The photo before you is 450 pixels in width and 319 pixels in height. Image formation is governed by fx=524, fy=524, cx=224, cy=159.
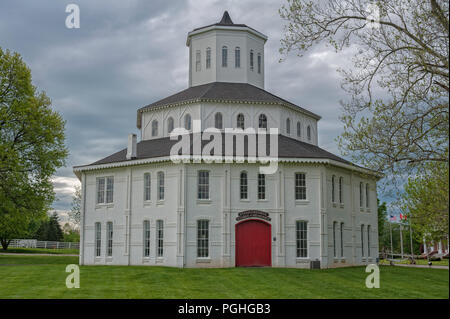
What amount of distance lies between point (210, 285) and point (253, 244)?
1059cm

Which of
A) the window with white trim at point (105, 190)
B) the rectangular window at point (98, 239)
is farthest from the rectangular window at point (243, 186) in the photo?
the rectangular window at point (98, 239)

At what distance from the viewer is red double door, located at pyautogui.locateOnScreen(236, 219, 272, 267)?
3325cm

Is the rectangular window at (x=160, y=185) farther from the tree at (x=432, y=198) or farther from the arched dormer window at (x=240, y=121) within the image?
the tree at (x=432, y=198)

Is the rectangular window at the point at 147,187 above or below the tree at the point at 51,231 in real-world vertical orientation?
above

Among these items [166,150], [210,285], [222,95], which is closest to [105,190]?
[166,150]

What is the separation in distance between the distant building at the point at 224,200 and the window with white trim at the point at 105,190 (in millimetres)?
77

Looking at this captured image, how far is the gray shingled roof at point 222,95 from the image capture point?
125 ft

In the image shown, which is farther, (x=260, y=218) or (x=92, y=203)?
(x=92, y=203)

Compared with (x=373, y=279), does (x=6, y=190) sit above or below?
above

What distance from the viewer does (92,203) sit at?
3816 cm
